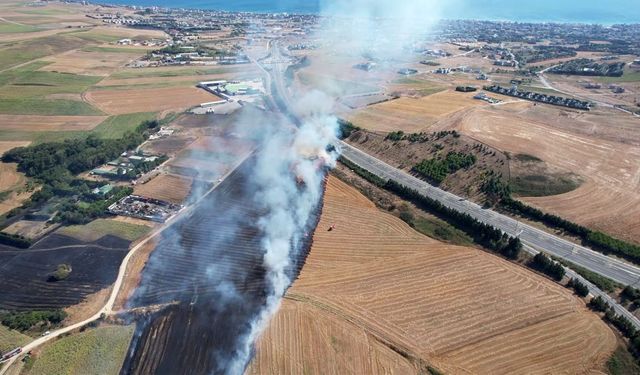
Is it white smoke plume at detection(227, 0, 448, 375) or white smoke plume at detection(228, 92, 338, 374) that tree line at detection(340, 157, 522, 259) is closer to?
white smoke plume at detection(228, 92, 338, 374)

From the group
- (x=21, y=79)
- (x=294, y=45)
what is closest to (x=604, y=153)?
(x=294, y=45)

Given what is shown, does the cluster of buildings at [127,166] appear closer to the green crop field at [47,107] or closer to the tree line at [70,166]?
the tree line at [70,166]

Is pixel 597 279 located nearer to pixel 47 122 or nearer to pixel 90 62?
pixel 47 122

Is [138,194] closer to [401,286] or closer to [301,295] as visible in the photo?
[301,295]

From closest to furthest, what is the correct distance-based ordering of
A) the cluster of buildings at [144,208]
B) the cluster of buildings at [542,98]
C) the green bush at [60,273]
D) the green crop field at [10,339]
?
the green crop field at [10,339] < the green bush at [60,273] < the cluster of buildings at [144,208] < the cluster of buildings at [542,98]

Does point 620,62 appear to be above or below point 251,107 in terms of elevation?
above

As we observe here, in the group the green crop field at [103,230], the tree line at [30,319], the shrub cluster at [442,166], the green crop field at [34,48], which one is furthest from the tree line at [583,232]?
the green crop field at [34,48]
